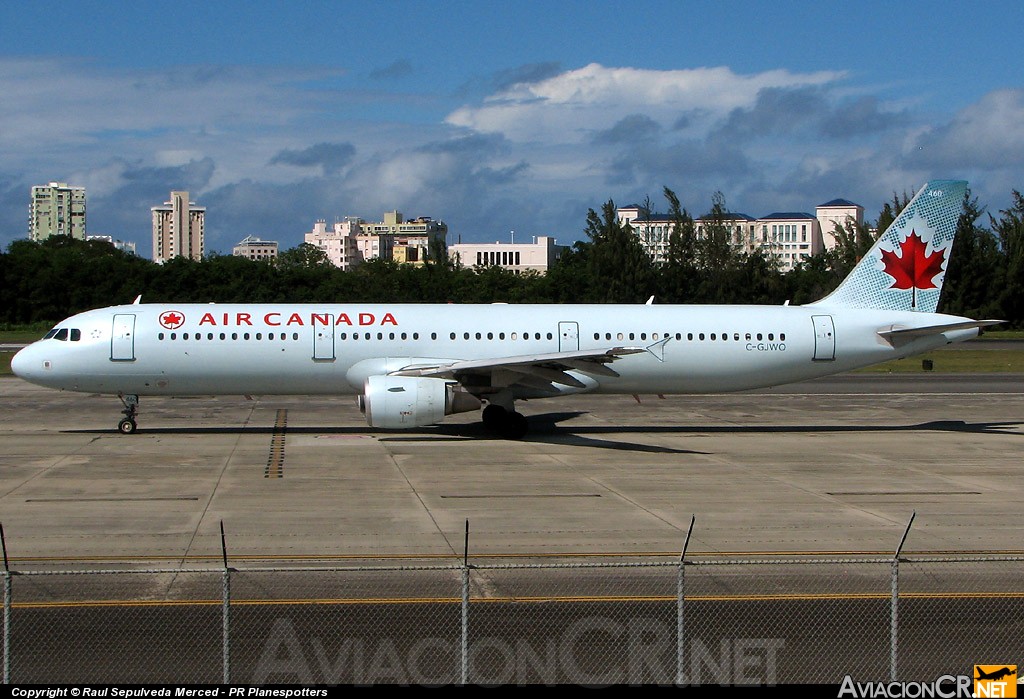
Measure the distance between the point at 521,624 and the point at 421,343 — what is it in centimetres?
1921

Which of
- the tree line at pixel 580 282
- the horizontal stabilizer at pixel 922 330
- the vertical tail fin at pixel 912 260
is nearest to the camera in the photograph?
the horizontal stabilizer at pixel 922 330

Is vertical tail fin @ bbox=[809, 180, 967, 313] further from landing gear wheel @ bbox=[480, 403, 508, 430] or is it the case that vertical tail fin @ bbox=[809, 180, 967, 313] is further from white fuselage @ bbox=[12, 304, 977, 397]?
landing gear wheel @ bbox=[480, 403, 508, 430]

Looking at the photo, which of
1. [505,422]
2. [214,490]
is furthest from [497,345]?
[214,490]

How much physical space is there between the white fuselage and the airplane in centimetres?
4

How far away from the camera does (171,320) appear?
30562 millimetres

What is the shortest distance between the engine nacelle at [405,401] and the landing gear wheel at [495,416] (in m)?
2.15

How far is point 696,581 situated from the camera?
1474cm

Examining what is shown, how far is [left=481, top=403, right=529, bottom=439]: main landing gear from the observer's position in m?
30.8

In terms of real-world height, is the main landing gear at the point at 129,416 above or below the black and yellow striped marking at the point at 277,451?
above

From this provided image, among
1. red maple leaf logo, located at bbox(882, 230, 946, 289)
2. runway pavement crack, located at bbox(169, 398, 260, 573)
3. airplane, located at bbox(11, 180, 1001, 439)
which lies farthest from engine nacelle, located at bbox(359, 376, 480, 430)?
red maple leaf logo, located at bbox(882, 230, 946, 289)

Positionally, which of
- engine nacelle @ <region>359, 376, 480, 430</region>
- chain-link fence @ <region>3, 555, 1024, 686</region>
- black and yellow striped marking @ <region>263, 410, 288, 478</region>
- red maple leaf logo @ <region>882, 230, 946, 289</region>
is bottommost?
chain-link fence @ <region>3, 555, 1024, 686</region>

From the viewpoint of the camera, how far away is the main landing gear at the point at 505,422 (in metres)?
30.8

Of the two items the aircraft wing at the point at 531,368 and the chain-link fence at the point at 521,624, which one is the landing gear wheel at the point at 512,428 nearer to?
the aircraft wing at the point at 531,368

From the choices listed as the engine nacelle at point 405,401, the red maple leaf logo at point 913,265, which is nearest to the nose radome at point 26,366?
the engine nacelle at point 405,401
